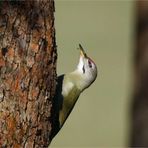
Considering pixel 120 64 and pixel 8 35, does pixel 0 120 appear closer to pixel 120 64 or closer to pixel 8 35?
pixel 8 35

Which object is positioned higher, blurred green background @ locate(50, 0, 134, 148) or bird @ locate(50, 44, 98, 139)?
bird @ locate(50, 44, 98, 139)

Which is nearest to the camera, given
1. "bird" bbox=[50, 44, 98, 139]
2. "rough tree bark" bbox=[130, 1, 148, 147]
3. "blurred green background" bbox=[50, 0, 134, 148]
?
"bird" bbox=[50, 44, 98, 139]

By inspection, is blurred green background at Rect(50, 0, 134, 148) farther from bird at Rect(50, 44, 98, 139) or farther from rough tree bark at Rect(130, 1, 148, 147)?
bird at Rect(50, 44, 98, 139)

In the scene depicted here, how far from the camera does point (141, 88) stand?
8719mm

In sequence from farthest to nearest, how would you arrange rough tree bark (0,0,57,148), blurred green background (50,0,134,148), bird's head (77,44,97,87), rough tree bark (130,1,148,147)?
1. blurred green background (50,0,134,148)
2. rough tree bark (130,1,148,147)
3. bird's head (77,44,97,87)
4. rough tree bark (0,0,57,148)

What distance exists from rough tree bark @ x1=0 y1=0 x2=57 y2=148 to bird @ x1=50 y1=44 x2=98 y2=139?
0.59m

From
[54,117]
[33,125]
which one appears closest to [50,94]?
[33,125]

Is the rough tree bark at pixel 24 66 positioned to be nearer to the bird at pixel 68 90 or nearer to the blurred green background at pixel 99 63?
the bird at pixel 68 90

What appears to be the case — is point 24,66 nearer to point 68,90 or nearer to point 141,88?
point 68,90

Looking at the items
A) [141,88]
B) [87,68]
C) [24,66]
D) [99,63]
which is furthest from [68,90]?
[99,63]

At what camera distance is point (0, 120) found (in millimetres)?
4844

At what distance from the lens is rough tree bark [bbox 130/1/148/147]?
28.0 ft

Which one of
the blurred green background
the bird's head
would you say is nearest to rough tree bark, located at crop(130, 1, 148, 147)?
the bird's head

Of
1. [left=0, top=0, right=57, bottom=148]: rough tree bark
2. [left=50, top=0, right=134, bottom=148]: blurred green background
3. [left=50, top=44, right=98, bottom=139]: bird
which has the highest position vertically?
[left=0, top=0, right=57, bottom=148]: rough tree bark
